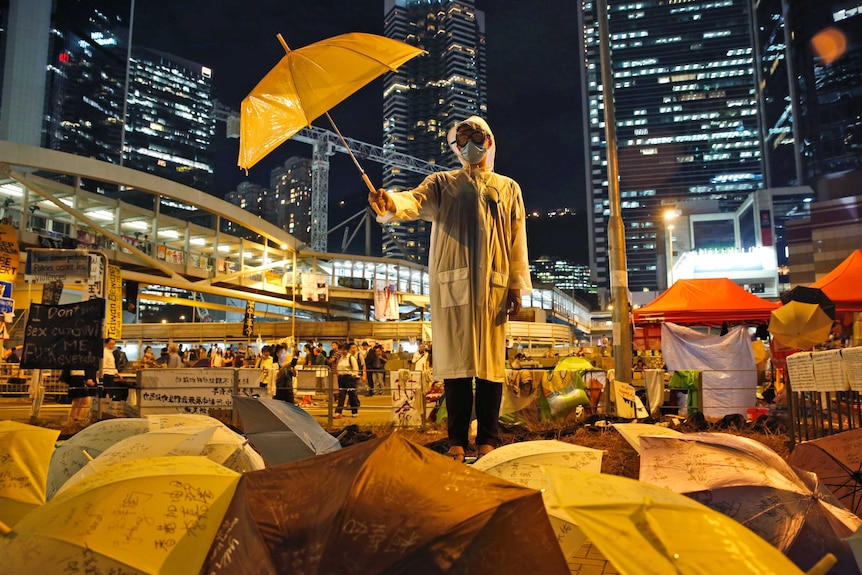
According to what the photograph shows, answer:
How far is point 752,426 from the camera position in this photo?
6918 mm

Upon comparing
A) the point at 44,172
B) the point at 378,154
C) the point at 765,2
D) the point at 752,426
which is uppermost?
the point at 765,2

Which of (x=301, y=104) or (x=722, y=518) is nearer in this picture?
(x=722, y=518)

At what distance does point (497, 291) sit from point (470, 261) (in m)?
0.27

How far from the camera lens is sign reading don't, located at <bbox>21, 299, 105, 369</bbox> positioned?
9000 millimetres

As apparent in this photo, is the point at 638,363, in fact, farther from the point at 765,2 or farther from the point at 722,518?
the point at 765,2

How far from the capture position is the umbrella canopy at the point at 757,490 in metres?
2.19

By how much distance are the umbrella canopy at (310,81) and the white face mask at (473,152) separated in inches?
29.0

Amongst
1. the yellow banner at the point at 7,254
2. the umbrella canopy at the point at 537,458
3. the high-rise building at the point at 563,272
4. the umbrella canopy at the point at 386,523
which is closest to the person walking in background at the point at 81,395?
the yellow banner at the point at 7,254

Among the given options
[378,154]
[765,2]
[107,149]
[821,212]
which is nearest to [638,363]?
[378,154]

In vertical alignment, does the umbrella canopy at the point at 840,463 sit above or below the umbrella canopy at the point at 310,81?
below

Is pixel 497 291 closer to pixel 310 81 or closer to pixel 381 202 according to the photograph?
pixel 381 202

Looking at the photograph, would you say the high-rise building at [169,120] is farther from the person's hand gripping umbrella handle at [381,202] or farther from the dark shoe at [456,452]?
the dark shoe at [456,452]

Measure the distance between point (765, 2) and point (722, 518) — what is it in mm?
152267

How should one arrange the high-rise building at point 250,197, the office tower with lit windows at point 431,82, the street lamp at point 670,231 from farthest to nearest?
1. the high-rise building at point 250,197
2. the office tower with lit windows at point 431,82
3. the street lamp at point 670,231
